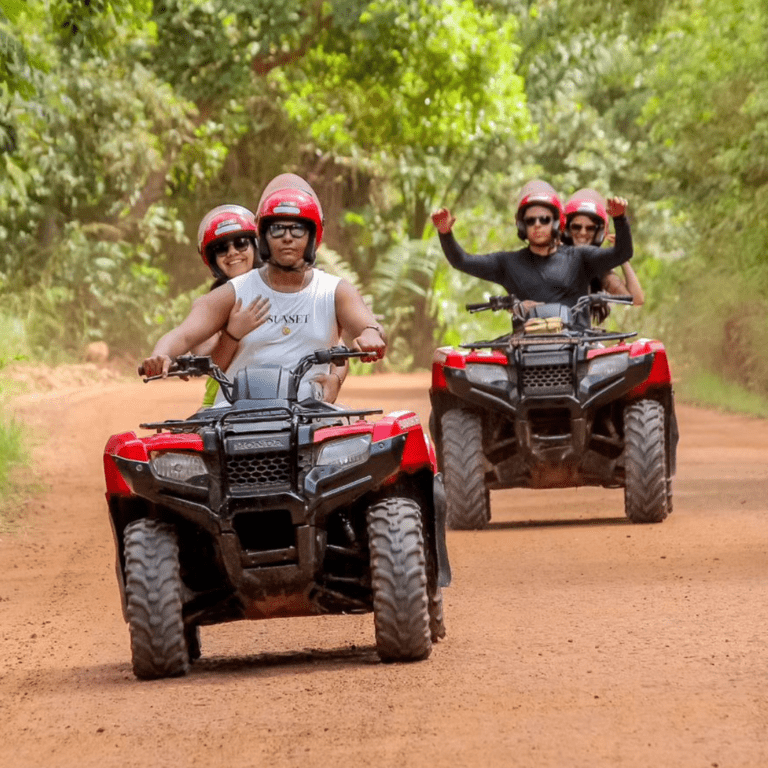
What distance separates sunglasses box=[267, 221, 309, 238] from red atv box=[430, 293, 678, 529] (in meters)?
4.11

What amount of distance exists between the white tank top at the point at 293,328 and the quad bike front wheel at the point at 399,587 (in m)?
1.08

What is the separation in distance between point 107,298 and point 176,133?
15.4 ft

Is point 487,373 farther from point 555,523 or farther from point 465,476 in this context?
point 555,523

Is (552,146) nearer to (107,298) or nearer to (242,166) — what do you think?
(242,166)

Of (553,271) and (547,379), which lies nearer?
(547,379)

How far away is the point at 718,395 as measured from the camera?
28750 millimetres

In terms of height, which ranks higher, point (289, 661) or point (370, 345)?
point (370, 345)

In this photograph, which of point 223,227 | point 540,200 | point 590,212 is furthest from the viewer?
point 590,212

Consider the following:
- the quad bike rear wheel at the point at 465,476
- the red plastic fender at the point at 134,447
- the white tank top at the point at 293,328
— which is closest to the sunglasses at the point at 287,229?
the white tank top at the point at 293,328

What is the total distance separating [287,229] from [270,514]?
60.7 inches

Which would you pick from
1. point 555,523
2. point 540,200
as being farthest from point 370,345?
point 555,523

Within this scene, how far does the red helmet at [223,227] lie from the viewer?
1099 cm

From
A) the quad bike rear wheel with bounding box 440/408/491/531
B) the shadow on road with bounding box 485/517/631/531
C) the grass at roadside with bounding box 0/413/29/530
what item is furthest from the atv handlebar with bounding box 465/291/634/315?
the grass at roadside with bounding box 0/413/29/530

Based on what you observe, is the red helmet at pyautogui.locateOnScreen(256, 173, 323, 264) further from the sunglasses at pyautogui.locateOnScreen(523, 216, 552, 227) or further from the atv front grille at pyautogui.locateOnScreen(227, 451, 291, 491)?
the sunglasses at pyautogui.locateOnScreen(523, 216, 552, 227)
